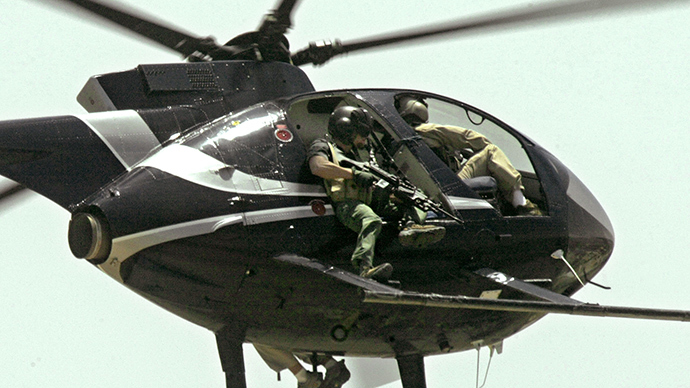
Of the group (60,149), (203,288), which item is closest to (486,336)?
(203,288)

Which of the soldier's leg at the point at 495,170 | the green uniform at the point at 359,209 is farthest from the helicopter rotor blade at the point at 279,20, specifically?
the soldier's leg at the point at 495,170

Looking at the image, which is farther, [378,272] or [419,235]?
[419,235]

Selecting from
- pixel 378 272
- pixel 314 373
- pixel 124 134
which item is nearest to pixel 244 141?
pixel 124 134

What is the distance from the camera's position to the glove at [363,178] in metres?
9.00

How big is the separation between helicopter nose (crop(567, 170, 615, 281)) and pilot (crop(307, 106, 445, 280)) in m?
2.02

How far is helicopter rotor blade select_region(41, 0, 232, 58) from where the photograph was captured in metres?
9.01

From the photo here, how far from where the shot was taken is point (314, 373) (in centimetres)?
1010

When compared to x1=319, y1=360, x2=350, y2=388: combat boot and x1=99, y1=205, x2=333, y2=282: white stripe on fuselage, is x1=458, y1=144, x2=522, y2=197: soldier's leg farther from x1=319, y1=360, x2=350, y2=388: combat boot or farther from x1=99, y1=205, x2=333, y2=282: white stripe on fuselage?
x1=99, y1=205, x2=333, y2=282: white stripe on fuselage

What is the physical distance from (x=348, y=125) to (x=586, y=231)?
299 cm

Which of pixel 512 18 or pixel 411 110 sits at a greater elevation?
pixel 512 18

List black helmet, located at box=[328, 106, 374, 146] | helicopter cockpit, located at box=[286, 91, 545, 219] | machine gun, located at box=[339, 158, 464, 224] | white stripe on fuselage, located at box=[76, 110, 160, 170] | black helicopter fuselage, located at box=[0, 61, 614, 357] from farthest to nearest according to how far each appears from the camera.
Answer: white stripe on fuselage, located at box=[76, 110, 160, 170] → helicopter cockpit, located at box=[286, 91, 545, 219] → black helmet, located at box=[328, 106, 374, 146] → machine gun, located at box=[339, 158, 464, 224] → black helicopter fuselage, located at box=[0, 61, 614, 357]

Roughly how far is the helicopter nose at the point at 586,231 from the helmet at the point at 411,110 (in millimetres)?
1760

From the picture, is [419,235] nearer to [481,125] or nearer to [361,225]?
[361,225]

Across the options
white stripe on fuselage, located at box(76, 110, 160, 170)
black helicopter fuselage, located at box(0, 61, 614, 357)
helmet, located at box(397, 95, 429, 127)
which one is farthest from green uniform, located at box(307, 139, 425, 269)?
white stripe on fuselage, located at box(76, 110, 160, 170)
